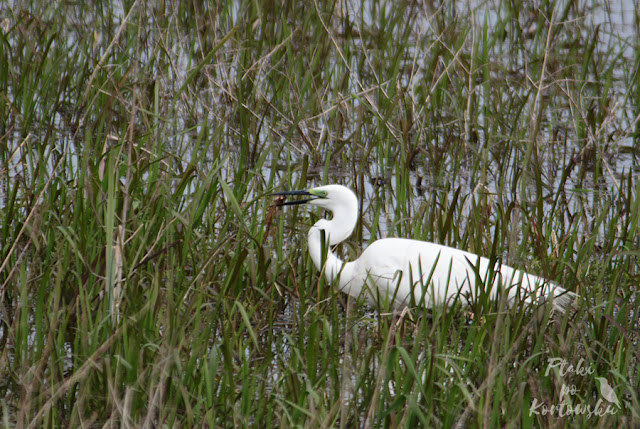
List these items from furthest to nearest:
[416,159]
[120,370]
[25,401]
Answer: [416,159] → [120,370] → [25,401]

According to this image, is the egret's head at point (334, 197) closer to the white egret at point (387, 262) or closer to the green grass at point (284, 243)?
the white egret at point (387, 262)

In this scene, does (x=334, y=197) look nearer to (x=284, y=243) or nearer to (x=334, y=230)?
(x=334, y=230)

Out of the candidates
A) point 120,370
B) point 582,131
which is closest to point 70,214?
point 120,370

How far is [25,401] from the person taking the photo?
202 cm

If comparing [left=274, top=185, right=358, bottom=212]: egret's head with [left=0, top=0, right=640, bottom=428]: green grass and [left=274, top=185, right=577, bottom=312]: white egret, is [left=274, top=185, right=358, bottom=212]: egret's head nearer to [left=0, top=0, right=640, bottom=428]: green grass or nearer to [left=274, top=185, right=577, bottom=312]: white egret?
[left=274, top=185, right=577, bottom=312]: white egret

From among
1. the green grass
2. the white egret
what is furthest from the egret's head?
the green grass

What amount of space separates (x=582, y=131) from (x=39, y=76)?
2787mm

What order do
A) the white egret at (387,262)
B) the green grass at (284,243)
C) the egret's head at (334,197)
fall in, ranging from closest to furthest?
1. the green grass at (284,243)
2. the white egret at (387,262)
3. the egret's head at (334,197)

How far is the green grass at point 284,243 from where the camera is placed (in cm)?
233

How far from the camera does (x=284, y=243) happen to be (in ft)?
13.4

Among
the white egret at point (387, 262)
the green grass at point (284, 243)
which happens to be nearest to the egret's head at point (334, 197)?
the white egret at point (387, 262)

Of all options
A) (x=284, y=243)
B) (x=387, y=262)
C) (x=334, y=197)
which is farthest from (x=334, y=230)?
(x=284, y=243)

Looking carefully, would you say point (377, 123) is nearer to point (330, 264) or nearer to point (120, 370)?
point (330, 264)

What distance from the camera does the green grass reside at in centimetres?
233
